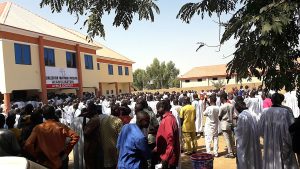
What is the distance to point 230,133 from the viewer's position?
9.62 meters

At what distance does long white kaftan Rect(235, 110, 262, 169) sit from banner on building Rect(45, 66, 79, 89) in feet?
64.6

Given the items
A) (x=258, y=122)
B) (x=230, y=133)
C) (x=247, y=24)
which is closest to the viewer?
(x=247, y=24)

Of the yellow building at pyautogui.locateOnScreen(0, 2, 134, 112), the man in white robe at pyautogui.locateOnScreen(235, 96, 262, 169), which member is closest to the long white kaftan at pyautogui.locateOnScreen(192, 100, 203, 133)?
the man in white robe at pyautogui.locateOnScreen(235, 96, 262, 169)

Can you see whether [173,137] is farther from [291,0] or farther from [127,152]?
[291,0]

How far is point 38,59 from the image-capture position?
78.1 ft

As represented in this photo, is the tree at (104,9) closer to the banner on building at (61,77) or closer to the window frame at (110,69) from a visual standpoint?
the banner on building at (61,77)

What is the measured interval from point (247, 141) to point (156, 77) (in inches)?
2549

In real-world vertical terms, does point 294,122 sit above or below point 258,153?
above

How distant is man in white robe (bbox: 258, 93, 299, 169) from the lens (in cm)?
629

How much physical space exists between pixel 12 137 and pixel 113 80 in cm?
3331

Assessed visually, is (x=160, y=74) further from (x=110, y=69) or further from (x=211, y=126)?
(x=211, y=126)

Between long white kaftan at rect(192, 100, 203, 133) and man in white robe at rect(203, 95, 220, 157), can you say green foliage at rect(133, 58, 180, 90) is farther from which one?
man in white robe at rect(203, 95, 220, 157)

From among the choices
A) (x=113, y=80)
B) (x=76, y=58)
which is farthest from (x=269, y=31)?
(x=113, y=80)

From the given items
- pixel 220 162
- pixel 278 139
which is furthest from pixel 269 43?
pixel 220 162
